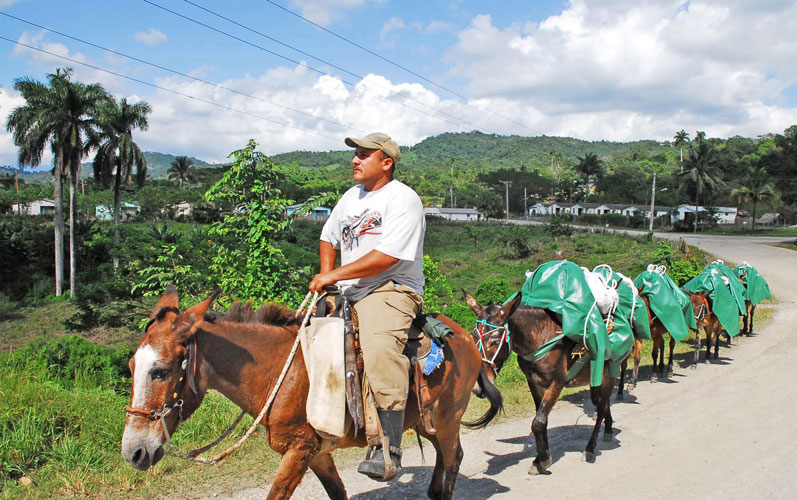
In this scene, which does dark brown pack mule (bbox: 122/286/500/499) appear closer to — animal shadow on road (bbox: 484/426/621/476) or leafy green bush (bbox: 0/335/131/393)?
animal shadow on road (bbox: 484/426/621/476)

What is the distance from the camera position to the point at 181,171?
104 meters

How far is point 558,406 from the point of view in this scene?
823cm

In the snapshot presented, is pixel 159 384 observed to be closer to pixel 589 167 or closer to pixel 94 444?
pixel 94 444

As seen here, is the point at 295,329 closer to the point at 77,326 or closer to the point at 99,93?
the point at 77,326

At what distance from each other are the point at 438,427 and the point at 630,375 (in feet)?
24.4

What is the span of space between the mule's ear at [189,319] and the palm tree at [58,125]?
121 feet

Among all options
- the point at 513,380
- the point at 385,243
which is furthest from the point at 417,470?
the point at 513,380

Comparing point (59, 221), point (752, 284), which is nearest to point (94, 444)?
point (752, 284)

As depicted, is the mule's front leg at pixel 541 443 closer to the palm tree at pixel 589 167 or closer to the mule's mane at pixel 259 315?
the mule's mane at pixel 259 315

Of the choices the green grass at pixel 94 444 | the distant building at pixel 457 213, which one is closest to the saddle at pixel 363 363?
the green grass at pixel 94 444

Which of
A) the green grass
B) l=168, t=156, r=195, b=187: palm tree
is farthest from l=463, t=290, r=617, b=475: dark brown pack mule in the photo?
l=168, t=156, r=195, b=187: palm tree

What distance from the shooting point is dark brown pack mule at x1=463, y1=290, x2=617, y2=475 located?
566 centimetres

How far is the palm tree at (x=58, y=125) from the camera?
114ft

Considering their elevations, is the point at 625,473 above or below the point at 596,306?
below
